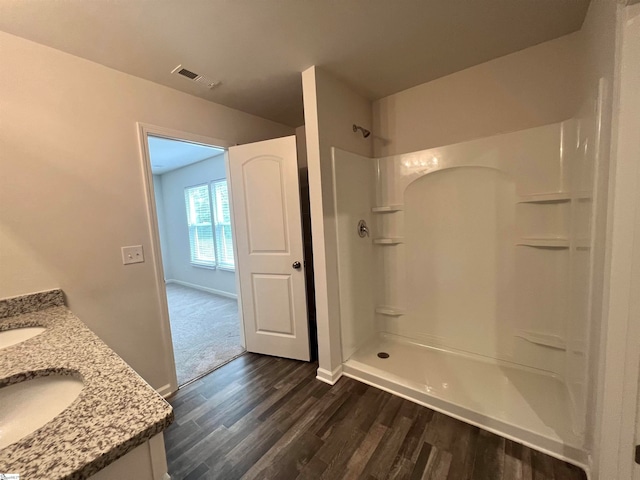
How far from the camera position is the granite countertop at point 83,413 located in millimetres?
475

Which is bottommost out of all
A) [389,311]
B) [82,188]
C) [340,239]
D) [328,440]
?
[328,440]

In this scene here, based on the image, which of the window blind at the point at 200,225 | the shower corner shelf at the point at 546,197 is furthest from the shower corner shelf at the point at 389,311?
the window blind at the point at 200,225

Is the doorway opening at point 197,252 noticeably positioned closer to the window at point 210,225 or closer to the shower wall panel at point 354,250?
the window at point 210,225

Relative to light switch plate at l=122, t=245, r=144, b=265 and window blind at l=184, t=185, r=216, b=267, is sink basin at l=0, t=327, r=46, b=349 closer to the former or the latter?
light switch plate at l=122, t=245, r=144, b=265

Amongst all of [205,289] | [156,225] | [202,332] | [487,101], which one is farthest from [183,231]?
[487,101]

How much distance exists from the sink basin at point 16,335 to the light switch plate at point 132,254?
0.60m

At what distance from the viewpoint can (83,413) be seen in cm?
60

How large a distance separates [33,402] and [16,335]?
25.8 inches

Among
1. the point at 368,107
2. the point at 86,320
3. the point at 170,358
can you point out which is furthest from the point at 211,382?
the point at 368,107

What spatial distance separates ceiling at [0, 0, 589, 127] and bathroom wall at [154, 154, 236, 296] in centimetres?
269

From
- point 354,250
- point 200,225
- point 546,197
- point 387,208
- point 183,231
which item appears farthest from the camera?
point 183,231

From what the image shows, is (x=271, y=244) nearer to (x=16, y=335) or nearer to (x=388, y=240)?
(x=388, y=240)

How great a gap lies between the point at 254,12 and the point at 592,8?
182 cm

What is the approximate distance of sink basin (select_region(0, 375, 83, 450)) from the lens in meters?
0.75
